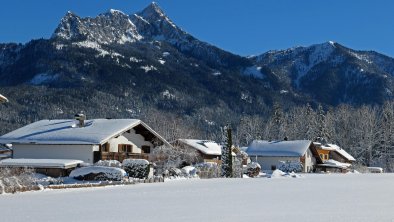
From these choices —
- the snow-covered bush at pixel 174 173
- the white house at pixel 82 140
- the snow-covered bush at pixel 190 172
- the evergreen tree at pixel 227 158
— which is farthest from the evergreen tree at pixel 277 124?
the snow-covered bush at pixel 174 173

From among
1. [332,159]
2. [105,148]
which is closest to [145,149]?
[105,148]

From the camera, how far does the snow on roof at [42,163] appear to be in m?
43.4

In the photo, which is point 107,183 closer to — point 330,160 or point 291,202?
point 291,202

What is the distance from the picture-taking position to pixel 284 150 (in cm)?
8225

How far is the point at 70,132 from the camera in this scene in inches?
1898

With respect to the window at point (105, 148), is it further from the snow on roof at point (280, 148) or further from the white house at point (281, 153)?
the snow on roof at point (280, 148)

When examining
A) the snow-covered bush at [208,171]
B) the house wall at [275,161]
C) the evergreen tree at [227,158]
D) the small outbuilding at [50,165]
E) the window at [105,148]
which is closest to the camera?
the small outbuilding at [50,165]

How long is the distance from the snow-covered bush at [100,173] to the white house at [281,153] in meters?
44.1

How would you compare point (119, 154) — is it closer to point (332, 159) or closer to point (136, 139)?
point (136, 139)

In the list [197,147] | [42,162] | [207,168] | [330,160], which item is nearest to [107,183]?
[42,162]

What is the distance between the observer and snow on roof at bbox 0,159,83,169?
143ft

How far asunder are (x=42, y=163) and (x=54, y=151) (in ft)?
9.76

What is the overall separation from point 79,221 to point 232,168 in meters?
38.6

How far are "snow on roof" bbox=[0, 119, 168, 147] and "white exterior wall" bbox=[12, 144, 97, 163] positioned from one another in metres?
0.54
